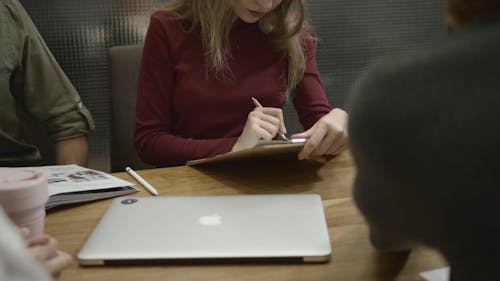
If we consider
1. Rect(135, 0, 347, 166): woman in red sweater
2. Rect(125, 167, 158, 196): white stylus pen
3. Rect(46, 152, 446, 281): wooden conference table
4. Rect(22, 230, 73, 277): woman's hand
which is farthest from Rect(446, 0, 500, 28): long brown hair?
Rect(135, 0, 347, 166): woman in red sweater

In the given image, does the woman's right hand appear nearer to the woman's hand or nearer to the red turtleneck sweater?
the red turtleneck sweater

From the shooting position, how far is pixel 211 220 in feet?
2.55

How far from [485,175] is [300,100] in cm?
117

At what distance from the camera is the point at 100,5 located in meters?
1.97

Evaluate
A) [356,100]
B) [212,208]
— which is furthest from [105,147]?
[356,100]

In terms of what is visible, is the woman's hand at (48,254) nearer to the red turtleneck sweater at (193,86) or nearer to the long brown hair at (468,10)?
the long brown hair at (468,10)

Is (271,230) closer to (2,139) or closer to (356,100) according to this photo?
(356,100)

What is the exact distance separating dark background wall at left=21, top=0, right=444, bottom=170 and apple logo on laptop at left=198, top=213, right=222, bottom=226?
1.33 meters

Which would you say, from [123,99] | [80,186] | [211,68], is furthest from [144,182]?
[123,99]

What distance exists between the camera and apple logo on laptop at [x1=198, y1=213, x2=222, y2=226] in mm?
764

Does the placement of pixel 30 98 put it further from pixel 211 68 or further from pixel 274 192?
pixel 274 192

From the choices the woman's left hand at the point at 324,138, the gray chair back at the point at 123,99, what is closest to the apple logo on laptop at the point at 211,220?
the woman's left hand at the point at 324,138

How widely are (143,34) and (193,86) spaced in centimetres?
72

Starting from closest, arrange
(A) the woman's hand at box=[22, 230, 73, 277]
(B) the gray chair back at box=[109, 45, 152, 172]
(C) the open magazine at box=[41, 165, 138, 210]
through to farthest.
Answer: (A) the woman's hand at box=[22, 230, 73, 277], (C) the open magazine at box=[41, 165, 138, 210], (B) the gray chair back at box=[109, 45, 152, 172]
